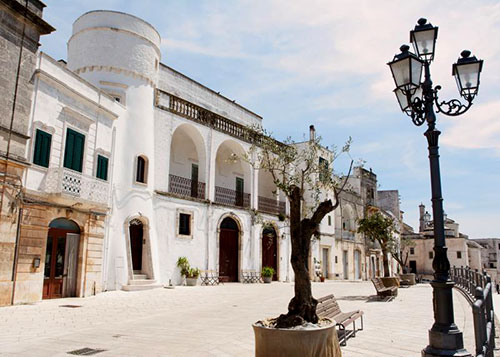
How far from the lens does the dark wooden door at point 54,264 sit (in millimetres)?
13664

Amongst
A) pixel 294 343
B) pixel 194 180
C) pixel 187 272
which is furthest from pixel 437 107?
pixel 194 180

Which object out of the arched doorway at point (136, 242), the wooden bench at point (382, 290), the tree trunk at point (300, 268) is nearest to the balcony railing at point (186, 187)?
the arched doorway at point (136, 242)

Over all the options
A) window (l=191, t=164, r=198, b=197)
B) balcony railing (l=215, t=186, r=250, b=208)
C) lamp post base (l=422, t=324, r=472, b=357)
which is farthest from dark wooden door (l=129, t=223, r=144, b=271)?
lamp post base (l=422, t=324, r=472, b=357)

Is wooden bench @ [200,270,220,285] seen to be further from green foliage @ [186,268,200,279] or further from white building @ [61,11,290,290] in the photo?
green foliage @ [186,268,200,279]

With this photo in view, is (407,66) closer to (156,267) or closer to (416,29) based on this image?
(416,29)

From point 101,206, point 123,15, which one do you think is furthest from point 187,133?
point 101,206

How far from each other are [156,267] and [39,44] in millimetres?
10562

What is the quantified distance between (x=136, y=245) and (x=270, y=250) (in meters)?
10.6

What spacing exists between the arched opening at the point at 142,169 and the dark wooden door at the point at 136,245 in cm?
214

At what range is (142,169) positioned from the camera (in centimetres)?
1902

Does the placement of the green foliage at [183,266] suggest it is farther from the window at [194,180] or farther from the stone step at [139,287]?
the window at [194,180]

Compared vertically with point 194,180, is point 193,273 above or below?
below

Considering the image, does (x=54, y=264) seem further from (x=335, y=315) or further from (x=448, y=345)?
(x=448, y=345)

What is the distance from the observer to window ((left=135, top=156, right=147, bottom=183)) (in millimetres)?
18844
